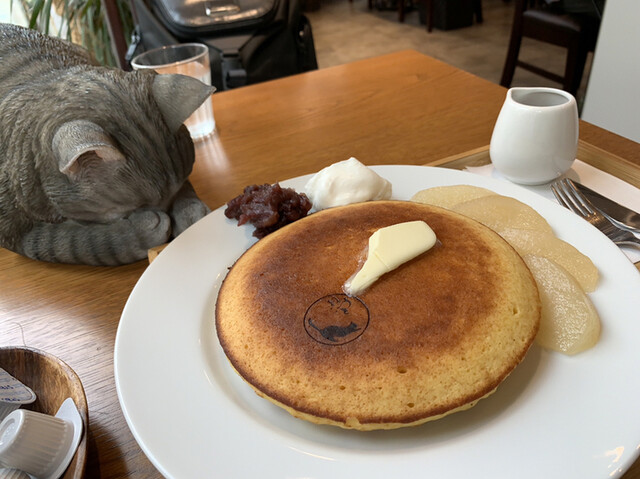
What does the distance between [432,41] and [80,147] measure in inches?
260

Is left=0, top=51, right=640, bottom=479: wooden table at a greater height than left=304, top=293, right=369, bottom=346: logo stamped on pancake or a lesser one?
lesser

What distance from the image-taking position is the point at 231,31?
2406 millimetres

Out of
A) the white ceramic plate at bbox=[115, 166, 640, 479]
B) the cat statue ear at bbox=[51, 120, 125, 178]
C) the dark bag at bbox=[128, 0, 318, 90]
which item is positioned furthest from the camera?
the dark bag at bbox=[128, 0, 318, 90]

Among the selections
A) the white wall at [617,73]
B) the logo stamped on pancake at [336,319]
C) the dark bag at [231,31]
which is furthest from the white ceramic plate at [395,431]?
the white wall at [617,73]

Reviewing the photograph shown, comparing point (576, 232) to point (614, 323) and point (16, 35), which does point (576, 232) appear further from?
point (16, 35)

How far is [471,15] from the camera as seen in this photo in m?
6.97

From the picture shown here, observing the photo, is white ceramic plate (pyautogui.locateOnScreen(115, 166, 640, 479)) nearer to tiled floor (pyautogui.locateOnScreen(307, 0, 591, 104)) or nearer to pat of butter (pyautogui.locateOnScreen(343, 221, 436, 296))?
pat of butter (pyautogui.locateOnScreen(343, 221, 436, 296))

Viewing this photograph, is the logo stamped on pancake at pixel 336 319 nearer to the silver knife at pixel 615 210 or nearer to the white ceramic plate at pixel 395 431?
the white ceramic plate at pixel 395 431

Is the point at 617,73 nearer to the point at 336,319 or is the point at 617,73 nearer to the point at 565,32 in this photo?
the point at 565,32

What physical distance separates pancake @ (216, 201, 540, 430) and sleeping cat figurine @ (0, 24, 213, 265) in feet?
1.17

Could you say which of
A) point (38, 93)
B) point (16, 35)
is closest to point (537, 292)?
point (38, 93)

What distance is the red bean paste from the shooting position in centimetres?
118

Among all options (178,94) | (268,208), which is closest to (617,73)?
(268,208)

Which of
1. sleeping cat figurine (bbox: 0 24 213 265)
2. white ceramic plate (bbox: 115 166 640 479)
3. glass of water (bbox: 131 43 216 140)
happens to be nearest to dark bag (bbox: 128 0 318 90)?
glass of water (bbox: 131 43 216 140)
